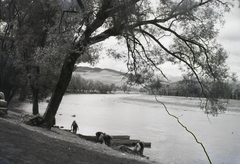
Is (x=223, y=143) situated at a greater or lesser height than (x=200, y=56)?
lesser

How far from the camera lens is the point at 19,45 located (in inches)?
983

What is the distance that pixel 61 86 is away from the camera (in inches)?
554

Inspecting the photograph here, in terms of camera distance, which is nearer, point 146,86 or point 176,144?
point 146,86

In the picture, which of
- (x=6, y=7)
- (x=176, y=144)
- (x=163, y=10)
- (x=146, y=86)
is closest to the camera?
(x=163, y=10)

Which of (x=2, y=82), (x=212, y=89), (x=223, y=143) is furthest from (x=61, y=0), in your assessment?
(x=2, y=82)

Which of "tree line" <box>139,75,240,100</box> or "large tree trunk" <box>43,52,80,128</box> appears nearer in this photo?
"tree line" <box>139,75,240,100</box>

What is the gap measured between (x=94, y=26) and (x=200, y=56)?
209 inches

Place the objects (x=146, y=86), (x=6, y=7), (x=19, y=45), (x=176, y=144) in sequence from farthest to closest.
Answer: (x=6, y=7)
(x=19, y=45)
(x=176, y=144)
(x=146, y=86)

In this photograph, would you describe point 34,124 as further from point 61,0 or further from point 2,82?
point 2,82

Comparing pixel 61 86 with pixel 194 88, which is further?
pixel 61 86

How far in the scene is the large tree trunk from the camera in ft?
44.3

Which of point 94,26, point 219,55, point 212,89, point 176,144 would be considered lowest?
point 176,144

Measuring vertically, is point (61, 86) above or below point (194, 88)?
below

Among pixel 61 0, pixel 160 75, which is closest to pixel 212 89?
pixel 160 75
